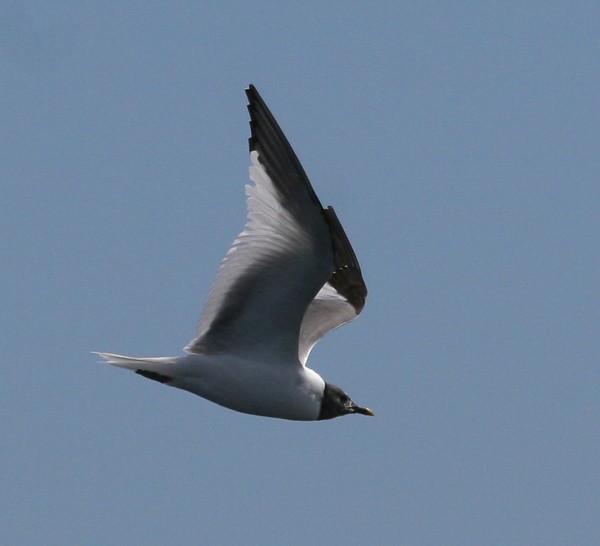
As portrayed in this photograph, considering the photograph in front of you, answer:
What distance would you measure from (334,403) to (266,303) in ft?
5.34

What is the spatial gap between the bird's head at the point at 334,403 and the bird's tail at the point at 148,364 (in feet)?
5.40

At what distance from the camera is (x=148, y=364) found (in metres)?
12.1

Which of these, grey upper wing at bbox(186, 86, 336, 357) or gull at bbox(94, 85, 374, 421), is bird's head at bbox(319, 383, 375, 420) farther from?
grey upper wing at bbox(186, 86, 336, 357)

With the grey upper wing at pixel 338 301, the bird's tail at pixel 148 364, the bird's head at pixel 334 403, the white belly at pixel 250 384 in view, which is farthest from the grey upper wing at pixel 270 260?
the grey upper wing at pixel 338 301

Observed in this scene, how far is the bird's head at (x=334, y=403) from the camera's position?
43.3 ft

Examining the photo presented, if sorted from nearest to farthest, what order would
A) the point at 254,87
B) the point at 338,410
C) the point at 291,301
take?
the point at 254,87 < the point at 291,301 < the point at 338,410

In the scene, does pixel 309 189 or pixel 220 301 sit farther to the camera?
pixel 220 301

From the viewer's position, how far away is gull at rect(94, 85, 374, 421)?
37.9 feet

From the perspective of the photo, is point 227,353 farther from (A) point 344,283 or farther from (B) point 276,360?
(A) point 344,283

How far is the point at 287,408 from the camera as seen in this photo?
12.7 meters

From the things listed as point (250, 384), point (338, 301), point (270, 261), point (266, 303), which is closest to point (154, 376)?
point (250, 384)

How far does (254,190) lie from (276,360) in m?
1.72

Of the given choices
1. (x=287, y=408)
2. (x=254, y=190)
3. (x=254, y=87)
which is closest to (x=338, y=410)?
(x=287, y=408)

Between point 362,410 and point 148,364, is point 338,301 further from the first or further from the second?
point 148,364
